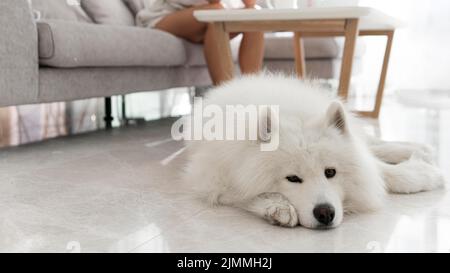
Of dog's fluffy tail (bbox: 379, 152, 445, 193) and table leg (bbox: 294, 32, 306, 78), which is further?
table leg (bbox: 294, 32, 306, 78)

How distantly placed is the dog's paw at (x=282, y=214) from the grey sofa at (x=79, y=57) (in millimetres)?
1722

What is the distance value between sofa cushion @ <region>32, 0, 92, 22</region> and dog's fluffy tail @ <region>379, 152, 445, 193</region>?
2.85m

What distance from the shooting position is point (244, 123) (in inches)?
66.3

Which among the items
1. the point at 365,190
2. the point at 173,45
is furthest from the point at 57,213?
the point at 173,45

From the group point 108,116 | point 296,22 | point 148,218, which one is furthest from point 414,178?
point 108,116

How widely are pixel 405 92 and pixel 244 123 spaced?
20.0ft

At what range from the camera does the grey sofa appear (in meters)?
2.62

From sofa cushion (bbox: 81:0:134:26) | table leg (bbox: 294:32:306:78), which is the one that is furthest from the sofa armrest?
table leg (bbox: 294:32:306:78)

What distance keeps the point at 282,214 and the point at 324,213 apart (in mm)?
130

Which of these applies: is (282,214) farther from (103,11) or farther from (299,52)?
(103,11)

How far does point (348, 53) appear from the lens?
10.2ft

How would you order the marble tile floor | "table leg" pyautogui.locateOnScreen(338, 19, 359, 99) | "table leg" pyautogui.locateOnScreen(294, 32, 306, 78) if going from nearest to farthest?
the marble tile floor < "table leg" pyautogui.locateOnScreen(338, 19, 359, 99) < "table leg" pyautogui.locateOnScreen(294, 32, 306, 78)

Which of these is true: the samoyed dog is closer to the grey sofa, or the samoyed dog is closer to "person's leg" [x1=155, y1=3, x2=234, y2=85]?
the grey sofa

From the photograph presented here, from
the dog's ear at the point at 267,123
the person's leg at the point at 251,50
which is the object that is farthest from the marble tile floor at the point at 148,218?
the person's leg at the point at 251,50
